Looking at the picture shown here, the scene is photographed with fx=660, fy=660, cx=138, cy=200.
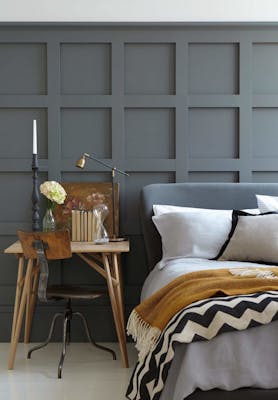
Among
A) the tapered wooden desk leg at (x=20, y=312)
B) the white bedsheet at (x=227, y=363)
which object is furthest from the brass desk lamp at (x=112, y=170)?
the white bedsheet at (x=227, y=363)

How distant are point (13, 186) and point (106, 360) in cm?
142

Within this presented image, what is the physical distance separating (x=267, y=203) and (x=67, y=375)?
5.54ft

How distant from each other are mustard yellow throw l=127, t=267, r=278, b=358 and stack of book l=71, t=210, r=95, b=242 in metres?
1.34

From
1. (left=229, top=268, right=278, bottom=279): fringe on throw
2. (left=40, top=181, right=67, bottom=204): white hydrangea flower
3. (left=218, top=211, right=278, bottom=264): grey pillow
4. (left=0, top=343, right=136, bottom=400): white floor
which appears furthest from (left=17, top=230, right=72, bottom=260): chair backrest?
(left=229, top=268, right=278, bottom=279): fringe on throw

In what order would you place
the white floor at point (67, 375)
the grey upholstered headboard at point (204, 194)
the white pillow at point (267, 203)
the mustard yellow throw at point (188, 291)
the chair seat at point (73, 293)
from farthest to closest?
the grey upholstered headboard at point (204, 194), the white pillow at point (267, 203), the chair seat at point (73, 293), the white floor at point (67, 375), the mustard yellow throw at point (188, 291)

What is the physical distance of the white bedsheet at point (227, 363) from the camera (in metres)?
2.54

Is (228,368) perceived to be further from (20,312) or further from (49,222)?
(49,222)

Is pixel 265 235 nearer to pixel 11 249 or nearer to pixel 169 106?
pixel 169 106

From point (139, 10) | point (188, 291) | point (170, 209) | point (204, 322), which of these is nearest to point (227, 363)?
point (204, 322)

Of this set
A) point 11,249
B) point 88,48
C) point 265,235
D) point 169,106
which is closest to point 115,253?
point 11,249

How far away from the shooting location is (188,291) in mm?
2932

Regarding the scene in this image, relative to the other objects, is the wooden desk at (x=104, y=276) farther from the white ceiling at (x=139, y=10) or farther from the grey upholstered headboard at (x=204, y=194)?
the white ceiling at (x=139, y=10)

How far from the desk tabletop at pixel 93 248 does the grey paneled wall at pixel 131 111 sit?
1.61ft

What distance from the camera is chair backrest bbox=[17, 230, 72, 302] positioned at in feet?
12.8
